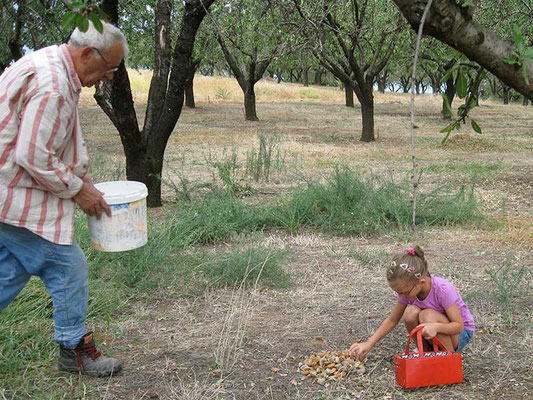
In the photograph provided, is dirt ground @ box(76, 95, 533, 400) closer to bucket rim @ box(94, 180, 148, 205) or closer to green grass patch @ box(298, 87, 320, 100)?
bucket rim @ box(94, 180, 148, 205)

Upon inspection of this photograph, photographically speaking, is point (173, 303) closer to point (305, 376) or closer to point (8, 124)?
point (305, 376)

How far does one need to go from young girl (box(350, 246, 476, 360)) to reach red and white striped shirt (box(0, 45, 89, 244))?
1.47 m

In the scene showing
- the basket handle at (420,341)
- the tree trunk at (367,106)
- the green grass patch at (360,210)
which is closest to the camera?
the basket handle at (420,341)

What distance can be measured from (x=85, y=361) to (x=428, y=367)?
1598mm

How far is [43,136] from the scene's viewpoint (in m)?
2.42

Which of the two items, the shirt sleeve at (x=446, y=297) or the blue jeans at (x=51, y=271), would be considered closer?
the blue jeans at (x=51, y=271)

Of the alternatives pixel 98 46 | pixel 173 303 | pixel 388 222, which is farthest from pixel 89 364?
pixel 388 222

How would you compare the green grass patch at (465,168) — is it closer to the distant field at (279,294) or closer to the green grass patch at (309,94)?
the distant field at (279,294)

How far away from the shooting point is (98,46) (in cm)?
257

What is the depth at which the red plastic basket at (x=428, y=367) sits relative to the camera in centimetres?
270

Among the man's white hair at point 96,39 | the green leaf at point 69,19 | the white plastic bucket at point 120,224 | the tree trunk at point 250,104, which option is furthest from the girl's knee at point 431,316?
the tree trunk at point 250,104

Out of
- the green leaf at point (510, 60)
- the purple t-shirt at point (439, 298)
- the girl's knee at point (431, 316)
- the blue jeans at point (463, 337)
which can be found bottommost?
the blue jeans at point (463, 337)

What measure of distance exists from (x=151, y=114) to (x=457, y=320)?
4.74 metres

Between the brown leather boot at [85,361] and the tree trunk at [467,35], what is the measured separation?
209cm
